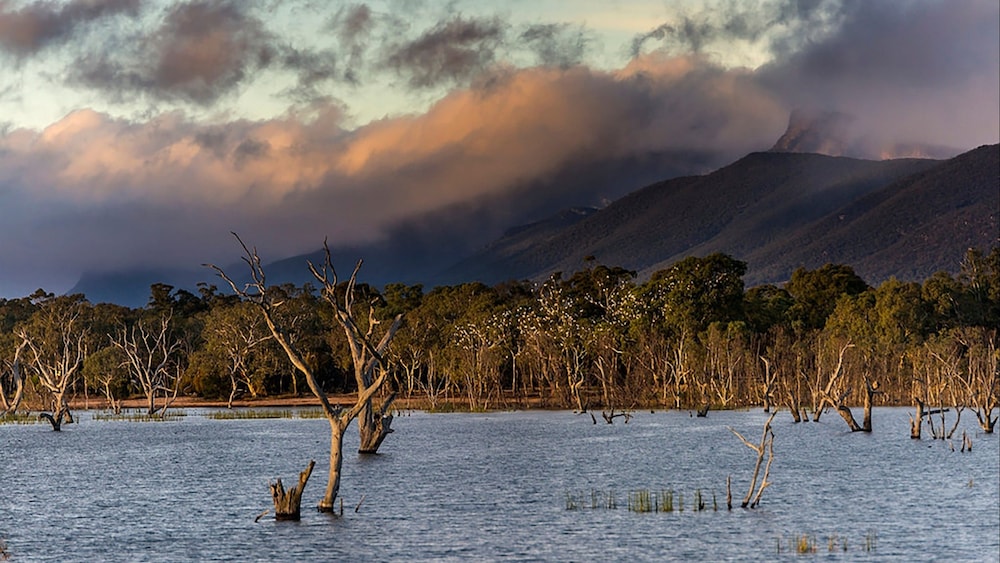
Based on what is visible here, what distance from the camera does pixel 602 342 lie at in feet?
377

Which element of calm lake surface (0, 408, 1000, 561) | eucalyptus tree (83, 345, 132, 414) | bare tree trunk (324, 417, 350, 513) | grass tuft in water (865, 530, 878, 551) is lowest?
grass tuft in water (865, 530, 878, 551)

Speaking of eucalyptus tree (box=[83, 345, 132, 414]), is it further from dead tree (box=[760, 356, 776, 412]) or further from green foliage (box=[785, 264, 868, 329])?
green foliage (box=[785, 264, 868, 329])

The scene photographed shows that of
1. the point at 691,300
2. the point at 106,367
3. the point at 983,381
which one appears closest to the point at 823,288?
the point at 691,300

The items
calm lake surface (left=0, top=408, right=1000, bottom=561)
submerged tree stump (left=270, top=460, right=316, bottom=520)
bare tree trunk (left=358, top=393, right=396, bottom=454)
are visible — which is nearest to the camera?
calm lake surface (left=0, top=408, right=1000, bottom=561)

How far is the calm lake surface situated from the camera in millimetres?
31094

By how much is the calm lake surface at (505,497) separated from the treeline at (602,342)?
102 feet

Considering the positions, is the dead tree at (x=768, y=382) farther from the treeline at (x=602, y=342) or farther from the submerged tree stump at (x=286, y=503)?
the submerged tree stump at (x=286, y=503)

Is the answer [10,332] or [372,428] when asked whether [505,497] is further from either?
[10,332]

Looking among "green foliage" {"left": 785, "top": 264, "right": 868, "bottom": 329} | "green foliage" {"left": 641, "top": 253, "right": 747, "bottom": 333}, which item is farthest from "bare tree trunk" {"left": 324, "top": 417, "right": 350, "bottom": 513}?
"green foliage" {"left": 785, "top": 264, "right": 868, "bottom": 329}

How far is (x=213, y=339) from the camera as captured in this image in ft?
420

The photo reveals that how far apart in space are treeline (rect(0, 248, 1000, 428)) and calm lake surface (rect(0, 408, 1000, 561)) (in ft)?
102

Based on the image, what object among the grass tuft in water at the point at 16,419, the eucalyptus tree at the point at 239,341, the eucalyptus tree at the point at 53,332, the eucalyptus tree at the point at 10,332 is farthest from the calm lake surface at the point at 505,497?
the eucalyptus tree at the point at 10,332

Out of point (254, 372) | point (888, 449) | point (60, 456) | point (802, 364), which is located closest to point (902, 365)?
point (802, 364)

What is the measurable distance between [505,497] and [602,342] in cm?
7282
